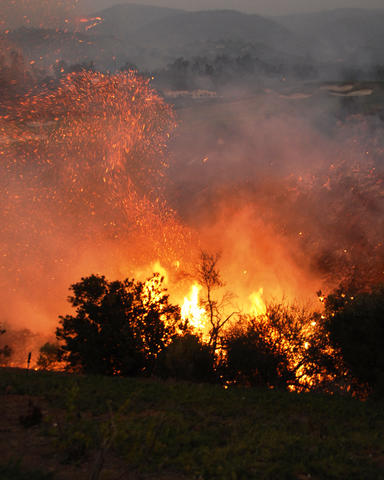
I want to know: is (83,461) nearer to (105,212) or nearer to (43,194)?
(105,212)

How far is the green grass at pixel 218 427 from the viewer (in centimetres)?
966

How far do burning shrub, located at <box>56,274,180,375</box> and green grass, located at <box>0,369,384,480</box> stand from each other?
2955 mm

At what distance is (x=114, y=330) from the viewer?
21875mm

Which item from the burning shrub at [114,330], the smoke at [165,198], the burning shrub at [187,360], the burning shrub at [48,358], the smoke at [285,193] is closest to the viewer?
the burning shrub at [187,360]

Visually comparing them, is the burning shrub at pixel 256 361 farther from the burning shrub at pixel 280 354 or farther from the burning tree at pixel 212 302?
the burning tree at pixel 212 302

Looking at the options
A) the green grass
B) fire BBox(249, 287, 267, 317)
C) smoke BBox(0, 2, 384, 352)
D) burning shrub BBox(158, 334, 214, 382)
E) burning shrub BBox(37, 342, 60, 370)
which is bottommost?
the green grass

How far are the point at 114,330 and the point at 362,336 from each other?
11.8m

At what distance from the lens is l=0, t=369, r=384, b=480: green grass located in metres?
9.66

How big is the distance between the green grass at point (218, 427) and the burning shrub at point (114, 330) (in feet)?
9.70

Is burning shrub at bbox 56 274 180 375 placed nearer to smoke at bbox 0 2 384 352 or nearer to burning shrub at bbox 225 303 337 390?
burning shrub at bbox 225 303 337 390

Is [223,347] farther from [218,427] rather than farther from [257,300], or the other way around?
[257,300]

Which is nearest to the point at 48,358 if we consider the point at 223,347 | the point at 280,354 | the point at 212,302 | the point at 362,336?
the point at 212,302

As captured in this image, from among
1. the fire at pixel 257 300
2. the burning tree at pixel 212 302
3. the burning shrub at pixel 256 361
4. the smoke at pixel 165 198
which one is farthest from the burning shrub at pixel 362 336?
the smoke at pixel 165 198

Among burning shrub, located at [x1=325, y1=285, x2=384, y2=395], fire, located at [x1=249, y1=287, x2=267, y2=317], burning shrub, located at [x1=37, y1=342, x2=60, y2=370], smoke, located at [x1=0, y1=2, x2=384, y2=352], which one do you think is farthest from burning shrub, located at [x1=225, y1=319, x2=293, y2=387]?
smoke, located at [x1=0, y1=2, x2=384, y2=352]
